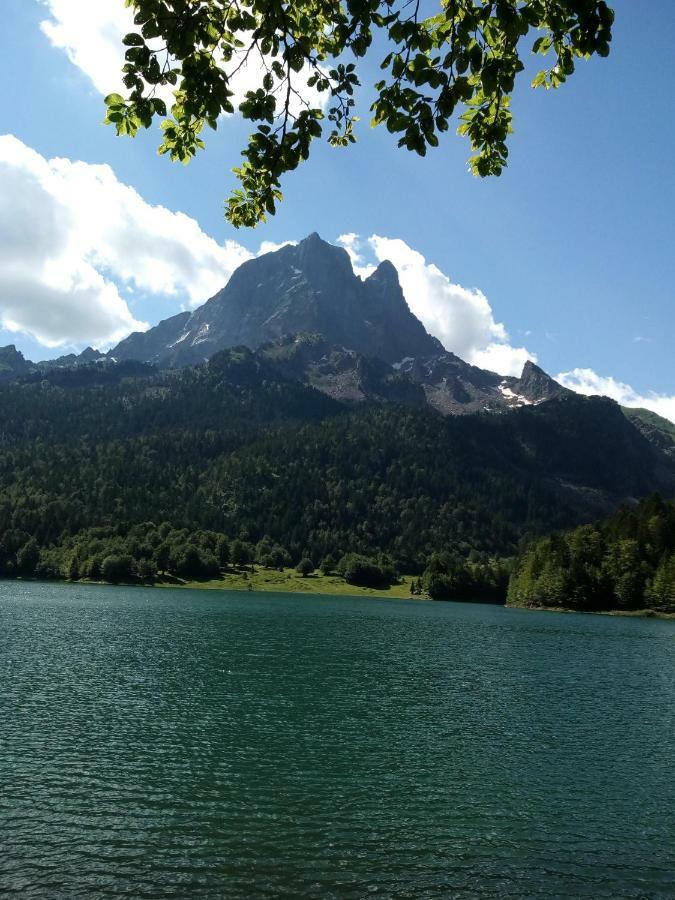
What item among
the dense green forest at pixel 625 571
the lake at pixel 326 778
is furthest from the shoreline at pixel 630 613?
the lake at pixel 326 778

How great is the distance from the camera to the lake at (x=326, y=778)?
20938 mm

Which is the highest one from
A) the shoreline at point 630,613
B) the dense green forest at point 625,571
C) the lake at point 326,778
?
the dense green forest at point 625,571

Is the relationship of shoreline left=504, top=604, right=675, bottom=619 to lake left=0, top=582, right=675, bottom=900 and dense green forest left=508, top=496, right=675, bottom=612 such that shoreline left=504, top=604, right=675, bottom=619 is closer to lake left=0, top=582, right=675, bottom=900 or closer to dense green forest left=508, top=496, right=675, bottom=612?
dense green forest left=508, top=496, right=675, bottom=612

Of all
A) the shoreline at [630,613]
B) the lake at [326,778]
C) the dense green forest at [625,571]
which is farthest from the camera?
the dense green forest at [625,571]

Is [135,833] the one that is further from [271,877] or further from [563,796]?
[563,796]

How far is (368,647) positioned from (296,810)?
58709 millimetres

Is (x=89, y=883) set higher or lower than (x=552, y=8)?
lower

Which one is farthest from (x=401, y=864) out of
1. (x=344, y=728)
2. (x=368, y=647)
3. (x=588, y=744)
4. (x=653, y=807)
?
(x=368, y=647)

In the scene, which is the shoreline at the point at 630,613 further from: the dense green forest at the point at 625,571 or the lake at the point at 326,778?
the lake at the point at 326,778

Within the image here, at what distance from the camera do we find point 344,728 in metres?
40.4

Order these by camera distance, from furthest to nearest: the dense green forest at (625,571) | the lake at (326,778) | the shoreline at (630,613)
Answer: the dense green forest at (625,571) < the shoreline at (630,613) < the lake at (326,778)

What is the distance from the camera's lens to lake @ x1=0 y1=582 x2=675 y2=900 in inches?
824

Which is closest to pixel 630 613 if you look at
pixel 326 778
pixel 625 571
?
pixel 625 571

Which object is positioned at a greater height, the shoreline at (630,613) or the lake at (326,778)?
the lake at (326,778)
